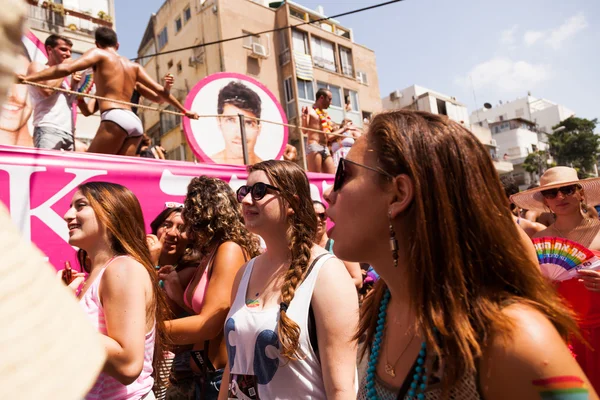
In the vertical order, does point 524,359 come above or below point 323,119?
below

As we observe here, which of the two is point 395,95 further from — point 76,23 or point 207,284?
point 207,284

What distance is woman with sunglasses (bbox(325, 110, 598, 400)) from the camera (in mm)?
997

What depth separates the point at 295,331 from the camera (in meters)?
1.85

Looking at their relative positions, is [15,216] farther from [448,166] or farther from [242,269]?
[448,166]

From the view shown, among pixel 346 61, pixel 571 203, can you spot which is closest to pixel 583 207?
pixel 571 203

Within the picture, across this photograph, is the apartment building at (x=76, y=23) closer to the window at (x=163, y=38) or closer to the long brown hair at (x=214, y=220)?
the window at (x=163, y=38)

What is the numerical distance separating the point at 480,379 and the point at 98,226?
6.54 ft

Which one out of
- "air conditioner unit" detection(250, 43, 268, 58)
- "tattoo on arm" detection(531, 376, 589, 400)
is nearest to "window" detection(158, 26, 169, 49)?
"air conditioner unit" detection(250, 43, 268, 58)

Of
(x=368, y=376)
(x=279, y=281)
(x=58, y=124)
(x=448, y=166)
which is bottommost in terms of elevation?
(x=368, y=376)

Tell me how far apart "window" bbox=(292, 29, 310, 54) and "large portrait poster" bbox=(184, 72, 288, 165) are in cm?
1941

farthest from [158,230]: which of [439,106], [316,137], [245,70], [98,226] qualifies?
[439,106]

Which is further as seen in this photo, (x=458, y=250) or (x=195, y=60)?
(x=195, y=60)

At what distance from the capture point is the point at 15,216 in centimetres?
334

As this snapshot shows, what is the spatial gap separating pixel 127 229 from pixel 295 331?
1117mm
